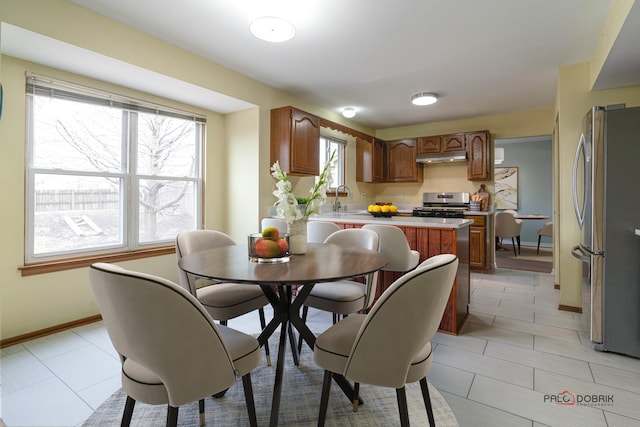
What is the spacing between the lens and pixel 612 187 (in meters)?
2.15

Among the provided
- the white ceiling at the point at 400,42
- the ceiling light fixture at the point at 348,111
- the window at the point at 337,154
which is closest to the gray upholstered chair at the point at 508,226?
the white ceiling at the point at 400,42

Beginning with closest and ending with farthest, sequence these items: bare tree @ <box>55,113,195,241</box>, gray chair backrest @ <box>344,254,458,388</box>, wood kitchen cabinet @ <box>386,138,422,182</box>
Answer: gray chair backrest @ <box>344,254,458,388</box>, bare tree @ <box>55,113,195,241</box>, wood kitchen cabinet @ <box>386,138,422,182</box>

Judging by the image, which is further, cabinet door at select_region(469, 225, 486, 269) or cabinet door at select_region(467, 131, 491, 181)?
cabinet door at select_region(467, 131, 491, 181)

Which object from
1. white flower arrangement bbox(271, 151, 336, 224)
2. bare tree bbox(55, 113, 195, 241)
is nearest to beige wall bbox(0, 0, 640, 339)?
bare tree bbox(55, 113, 195, 241)

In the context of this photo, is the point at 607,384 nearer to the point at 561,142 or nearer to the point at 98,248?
the point at 561,142

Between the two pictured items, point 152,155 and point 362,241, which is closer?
point 362,241

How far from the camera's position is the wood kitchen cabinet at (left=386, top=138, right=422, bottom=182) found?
18.4ft

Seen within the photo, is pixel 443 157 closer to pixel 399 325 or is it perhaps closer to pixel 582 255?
pixel 582 255

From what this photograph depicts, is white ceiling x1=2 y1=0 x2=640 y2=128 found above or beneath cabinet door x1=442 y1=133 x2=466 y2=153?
above

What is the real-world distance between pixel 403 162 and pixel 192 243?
4436 millimetres

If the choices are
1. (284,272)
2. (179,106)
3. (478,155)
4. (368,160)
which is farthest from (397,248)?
(478,155)

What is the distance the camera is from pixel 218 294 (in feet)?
6.35

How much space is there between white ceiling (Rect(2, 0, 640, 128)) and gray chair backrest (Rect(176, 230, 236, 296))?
5.31 feet

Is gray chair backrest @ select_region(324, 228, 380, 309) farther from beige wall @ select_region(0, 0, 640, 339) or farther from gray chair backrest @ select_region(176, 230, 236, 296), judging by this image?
beige wall @ select_region(0, 0, 640, 339)
